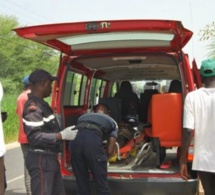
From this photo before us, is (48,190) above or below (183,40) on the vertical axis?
below

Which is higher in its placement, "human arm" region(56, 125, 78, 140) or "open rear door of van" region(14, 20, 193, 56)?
"open rear door of van" region(14, 20, 193, 56)

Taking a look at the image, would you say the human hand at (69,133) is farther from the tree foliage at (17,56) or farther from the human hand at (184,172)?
the tree foliage at (17,56)

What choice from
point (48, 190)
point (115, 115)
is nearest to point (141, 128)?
point (115, 115)

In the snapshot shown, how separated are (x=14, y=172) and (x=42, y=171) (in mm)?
4916

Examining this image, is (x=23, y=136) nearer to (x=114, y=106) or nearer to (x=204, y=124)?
(x=114, y=106)

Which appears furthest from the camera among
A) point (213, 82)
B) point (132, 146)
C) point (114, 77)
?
point (114, 77)

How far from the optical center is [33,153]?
4305mm

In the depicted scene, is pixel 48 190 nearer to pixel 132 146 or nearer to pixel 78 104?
pixel 132 146

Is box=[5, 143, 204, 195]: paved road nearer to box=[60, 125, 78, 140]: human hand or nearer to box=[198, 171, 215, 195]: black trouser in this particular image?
box=[198, 171, 215, 195]: black trouser

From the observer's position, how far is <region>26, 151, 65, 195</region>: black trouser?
424 cm

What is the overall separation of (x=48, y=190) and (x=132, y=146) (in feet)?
6.40

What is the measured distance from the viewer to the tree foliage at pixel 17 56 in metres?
41.2

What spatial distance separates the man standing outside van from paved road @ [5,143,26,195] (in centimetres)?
249

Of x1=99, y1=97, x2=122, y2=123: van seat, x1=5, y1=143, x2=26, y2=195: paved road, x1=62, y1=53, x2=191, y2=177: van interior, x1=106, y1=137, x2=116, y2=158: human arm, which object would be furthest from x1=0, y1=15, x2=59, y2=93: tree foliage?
x1=106, y1=137, x2=116, y2=158: human arm
